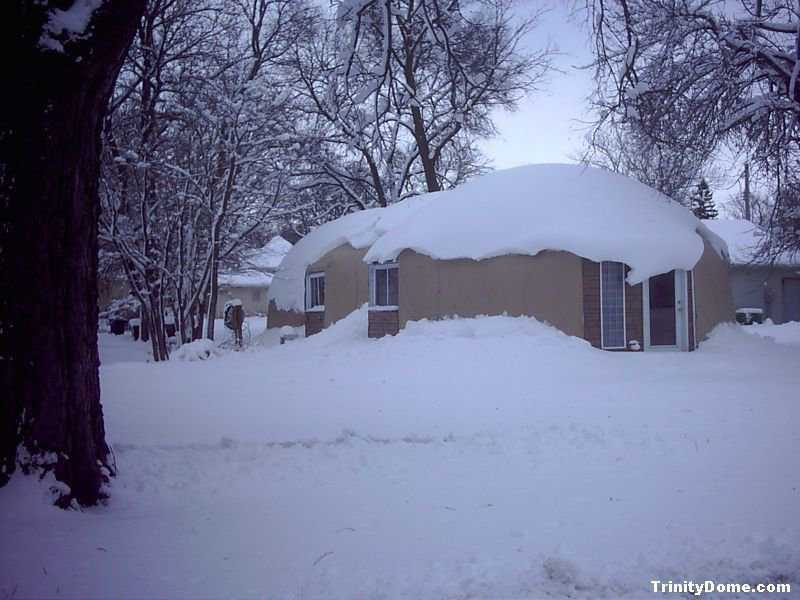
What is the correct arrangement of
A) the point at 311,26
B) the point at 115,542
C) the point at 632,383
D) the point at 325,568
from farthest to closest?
the point at 311,26 < the point at 632,383 < the point at 115,542 < the point at 325,568

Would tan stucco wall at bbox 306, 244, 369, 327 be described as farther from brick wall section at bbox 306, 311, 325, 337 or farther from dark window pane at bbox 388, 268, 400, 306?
dark window pane at bbox 388, 268, 400, 306

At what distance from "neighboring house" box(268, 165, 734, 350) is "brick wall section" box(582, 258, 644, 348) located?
20 millimetres

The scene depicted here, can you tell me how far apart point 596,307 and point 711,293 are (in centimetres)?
348

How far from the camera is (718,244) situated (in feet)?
52.6

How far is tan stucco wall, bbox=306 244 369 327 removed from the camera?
18453 millimetres

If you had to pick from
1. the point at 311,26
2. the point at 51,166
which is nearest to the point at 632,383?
the point at 51,166

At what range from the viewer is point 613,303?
45.6 feet

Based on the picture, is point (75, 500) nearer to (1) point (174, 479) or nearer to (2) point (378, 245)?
(1) point (174, 479)

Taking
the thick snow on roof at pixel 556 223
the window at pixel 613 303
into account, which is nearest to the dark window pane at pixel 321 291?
the thick snow on roof at pixel 556 223

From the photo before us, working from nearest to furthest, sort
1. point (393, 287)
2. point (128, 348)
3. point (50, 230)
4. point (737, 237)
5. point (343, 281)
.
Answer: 1. point (50, 230)
2. point (393, 287)
3. point (343, 281)
4. point (128, 348)
5. point (737, 237)

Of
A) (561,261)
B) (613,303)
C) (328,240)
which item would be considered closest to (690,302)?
(613,303)

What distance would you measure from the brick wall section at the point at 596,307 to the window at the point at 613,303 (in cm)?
10

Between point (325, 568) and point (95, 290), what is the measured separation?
2.08 m

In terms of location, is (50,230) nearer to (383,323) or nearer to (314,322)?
(383,323)
